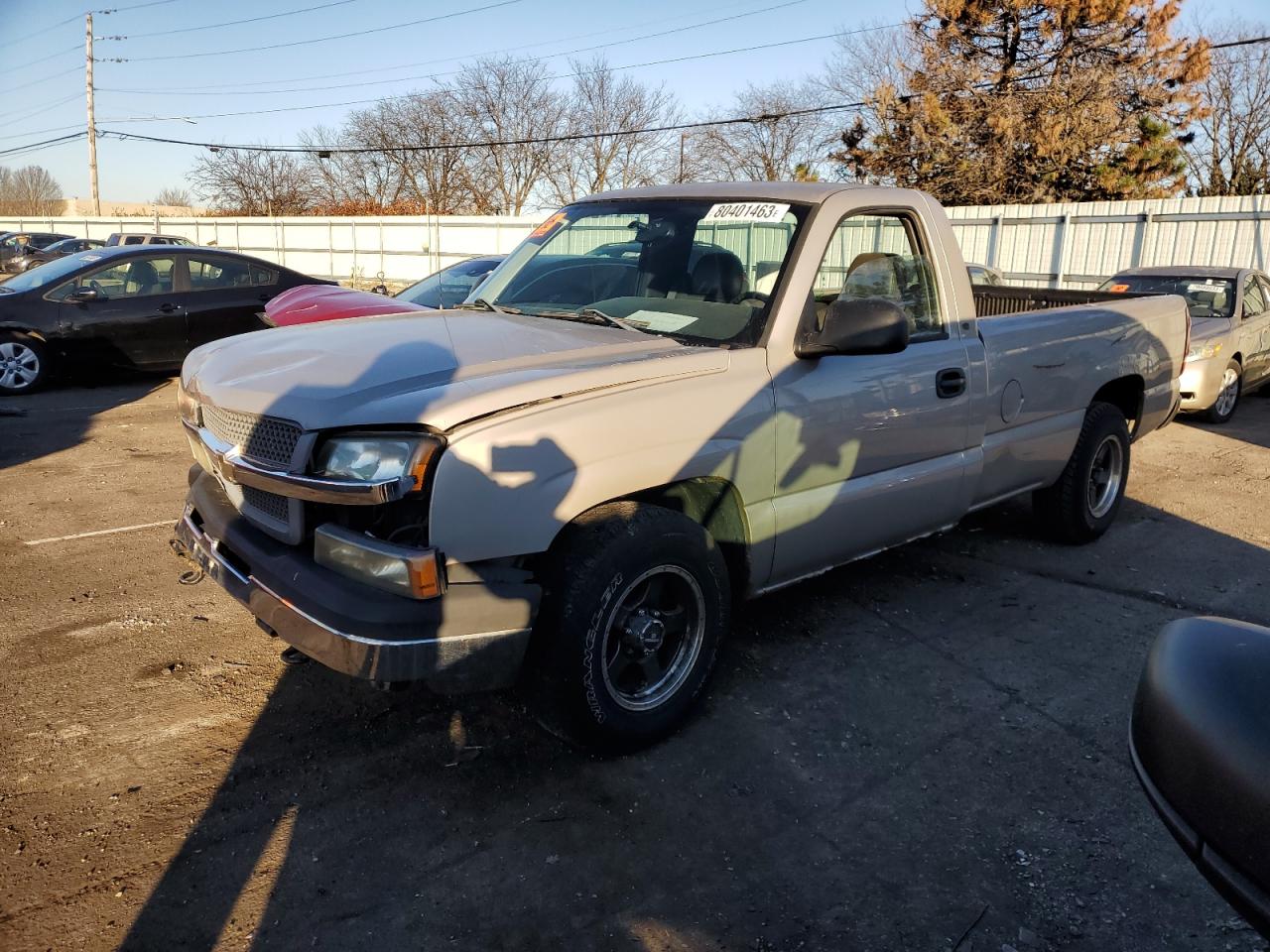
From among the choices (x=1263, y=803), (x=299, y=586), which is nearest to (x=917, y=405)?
(x=299, y=586)

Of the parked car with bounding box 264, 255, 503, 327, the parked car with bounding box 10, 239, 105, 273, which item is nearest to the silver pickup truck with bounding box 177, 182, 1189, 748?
the parked car with bounding box 264, 255, 503, 327

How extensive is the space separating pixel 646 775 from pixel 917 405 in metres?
1.99

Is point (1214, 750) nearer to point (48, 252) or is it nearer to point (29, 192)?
point (48, 252)

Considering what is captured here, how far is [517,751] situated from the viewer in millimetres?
3393

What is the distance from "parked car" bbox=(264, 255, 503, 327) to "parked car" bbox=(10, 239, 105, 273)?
1819cm

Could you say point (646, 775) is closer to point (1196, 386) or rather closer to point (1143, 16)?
point (1196, 386)

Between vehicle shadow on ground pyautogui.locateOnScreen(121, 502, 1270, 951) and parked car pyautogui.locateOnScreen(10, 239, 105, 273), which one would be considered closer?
vehicle shadow on ground pyautogui.locateOnScreen(121, 502, 1270, 951)

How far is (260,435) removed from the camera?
3.07m

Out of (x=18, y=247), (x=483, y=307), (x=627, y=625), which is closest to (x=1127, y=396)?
(x=483, y=307)

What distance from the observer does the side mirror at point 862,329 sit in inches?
139

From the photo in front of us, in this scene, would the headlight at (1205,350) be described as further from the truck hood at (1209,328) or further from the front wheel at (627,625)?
the front wheel at (627,625)

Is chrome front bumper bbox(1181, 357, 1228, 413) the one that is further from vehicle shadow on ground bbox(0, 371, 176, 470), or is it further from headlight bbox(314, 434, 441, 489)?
vehicle shadow on ground bbox(0, 371, 176, 470)

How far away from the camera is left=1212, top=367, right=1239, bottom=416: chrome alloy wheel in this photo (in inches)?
392

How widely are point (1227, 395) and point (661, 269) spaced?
8.60 m
